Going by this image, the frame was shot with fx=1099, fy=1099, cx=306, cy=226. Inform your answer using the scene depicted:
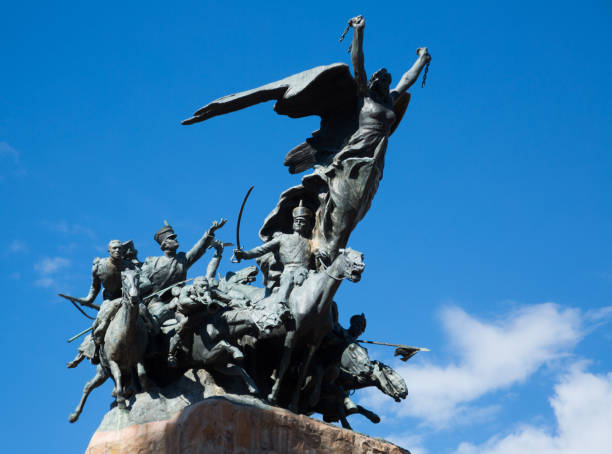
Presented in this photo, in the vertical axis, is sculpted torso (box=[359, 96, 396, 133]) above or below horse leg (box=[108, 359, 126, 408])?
above

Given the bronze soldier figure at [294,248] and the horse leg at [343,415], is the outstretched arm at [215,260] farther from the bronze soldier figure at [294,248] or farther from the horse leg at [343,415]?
the horse leg at [343,415]

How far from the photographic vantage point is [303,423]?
48.8ft

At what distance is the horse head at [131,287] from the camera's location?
1462 centimetres

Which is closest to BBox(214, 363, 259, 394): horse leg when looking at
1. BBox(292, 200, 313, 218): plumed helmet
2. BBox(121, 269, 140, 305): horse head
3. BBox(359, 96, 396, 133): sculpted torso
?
BBox(121, 269, 140, 305): horse head

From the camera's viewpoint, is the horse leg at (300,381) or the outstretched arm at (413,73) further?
the outstretched arm at (413,73)

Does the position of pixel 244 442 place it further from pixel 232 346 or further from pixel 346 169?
→ pixel 346 169

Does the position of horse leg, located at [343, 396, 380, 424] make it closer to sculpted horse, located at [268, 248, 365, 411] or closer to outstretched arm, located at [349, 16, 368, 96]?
sculpted horse, located at [268, 248, 365, 411]

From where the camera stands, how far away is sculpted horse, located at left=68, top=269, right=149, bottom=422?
1473cm

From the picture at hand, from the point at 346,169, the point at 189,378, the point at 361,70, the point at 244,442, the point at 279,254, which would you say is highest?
the point at 361,70

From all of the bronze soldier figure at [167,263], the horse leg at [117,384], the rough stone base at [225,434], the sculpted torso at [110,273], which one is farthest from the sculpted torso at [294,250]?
the horse leg at [117,384]

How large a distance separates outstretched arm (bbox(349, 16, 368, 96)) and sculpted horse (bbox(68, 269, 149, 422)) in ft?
15.5

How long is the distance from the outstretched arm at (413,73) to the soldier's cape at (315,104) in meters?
0.23

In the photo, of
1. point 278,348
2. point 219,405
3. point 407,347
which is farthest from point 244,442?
point 407,347

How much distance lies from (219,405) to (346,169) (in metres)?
4.32
